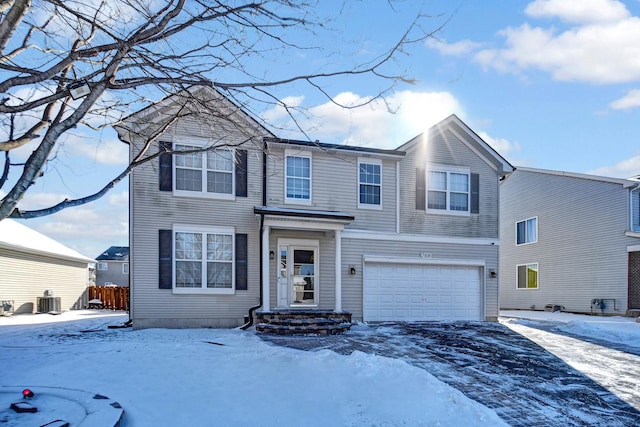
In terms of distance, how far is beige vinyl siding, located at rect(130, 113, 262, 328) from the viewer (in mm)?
11617

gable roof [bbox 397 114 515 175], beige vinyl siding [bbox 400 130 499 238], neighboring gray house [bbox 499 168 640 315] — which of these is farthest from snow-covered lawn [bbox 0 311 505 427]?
neighboring gray house [bbox 499 168 640 315]

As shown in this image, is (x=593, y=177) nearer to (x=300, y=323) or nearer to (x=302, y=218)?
(x=302, y=218)

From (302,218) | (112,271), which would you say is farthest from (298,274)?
(112,271)

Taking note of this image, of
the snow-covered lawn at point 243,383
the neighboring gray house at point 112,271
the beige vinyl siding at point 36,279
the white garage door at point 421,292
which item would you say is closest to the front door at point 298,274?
the white garage door at point 421,292

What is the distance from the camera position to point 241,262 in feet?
40.5

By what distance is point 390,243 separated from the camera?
13930 millimetres

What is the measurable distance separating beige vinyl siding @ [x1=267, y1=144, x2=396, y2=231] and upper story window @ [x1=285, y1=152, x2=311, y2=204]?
127mm

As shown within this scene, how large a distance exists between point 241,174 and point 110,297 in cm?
1348

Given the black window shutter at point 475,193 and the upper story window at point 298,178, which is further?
the black window shutter at point 475,193

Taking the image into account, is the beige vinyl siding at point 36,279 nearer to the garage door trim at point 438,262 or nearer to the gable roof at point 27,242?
the gable roof at point 27,242

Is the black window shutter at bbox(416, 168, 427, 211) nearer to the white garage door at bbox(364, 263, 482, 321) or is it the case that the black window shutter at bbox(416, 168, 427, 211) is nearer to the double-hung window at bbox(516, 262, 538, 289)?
the white garage door at bbox(364, 263, 482, 321)

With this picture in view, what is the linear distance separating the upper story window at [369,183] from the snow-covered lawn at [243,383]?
249 inches

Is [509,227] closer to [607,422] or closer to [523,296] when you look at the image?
[523,296]

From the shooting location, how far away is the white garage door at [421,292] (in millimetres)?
13750
